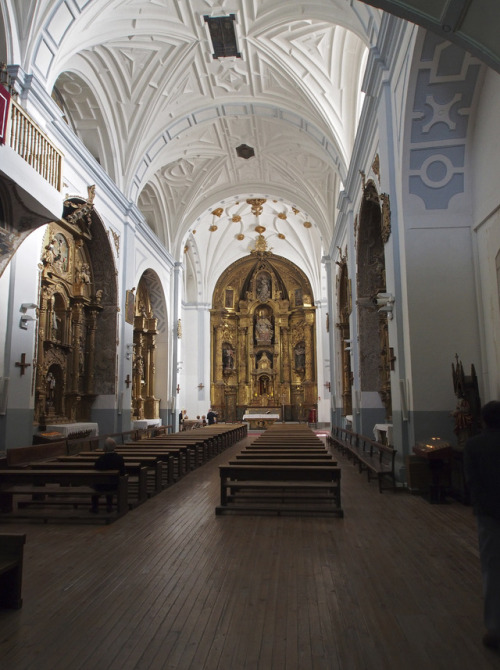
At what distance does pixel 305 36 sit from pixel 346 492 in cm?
1094

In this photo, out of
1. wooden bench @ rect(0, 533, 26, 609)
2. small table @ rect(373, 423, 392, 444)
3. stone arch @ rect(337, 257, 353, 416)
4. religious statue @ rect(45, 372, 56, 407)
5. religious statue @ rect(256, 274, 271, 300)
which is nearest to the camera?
wooden bench @ rect(0, 533, 26, 609)

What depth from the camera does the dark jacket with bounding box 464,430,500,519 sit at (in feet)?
9.06

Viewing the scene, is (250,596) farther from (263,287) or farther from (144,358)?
(263,287)

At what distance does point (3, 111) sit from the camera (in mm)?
6496

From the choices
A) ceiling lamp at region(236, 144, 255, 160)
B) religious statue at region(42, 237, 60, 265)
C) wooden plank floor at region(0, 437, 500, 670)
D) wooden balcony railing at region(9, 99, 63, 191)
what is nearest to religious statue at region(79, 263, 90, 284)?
religious statue at region(42, 237, 60, 265)

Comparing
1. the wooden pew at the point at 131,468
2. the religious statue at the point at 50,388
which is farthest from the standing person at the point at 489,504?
the religious statue at the point at 50,388

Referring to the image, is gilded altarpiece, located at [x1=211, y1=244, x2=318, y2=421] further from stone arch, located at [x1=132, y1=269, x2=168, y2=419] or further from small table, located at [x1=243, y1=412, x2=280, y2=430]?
stone arch, located at [x1=132, y1=269, x2=168, y2=419]

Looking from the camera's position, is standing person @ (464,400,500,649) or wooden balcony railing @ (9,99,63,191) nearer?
standing person @ (464,400,500,649)

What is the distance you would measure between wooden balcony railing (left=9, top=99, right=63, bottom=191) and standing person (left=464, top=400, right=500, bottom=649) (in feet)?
22.6

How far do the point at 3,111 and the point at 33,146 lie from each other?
115cm

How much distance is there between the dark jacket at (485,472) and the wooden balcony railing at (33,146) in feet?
22.6

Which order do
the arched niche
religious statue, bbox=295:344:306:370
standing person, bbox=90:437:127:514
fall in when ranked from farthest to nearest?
religious statue, bbox=295:344:306:370 < the arched niche < standing person, bbox=90:437:127:514

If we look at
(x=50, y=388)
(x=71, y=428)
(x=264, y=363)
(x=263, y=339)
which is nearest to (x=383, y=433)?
(x=71, y=428)

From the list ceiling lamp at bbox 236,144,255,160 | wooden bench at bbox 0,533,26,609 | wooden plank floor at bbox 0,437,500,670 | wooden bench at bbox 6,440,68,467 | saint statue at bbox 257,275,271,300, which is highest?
ceiling lamp at bbox 236,144,255,160
